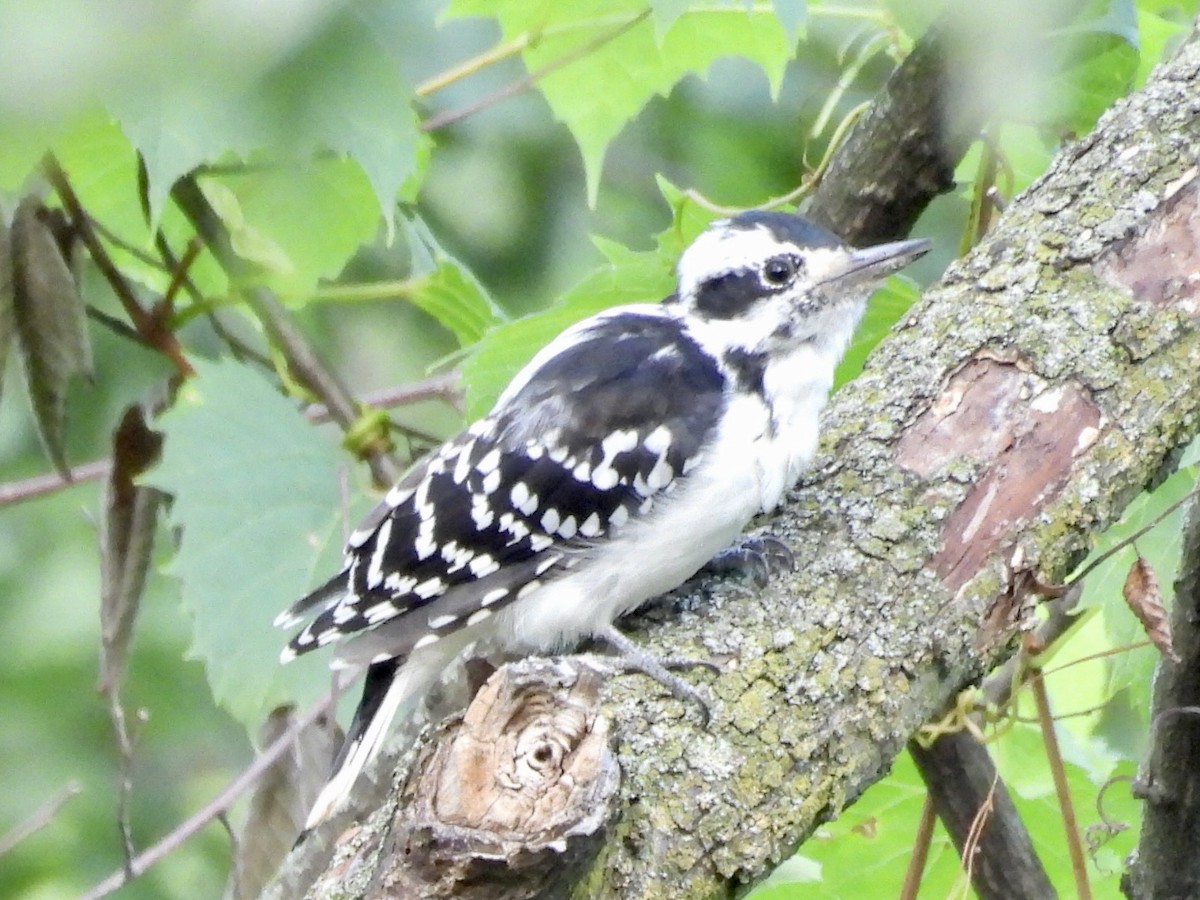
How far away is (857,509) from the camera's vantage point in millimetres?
Answer: 1429

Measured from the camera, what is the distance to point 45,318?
173cm

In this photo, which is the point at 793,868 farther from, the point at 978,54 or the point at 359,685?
the point at 978,54

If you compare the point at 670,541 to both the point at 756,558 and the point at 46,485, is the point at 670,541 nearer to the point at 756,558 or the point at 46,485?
the point at 756,558

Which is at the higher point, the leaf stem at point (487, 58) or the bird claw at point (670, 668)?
the leaf stem at point (487, 58)

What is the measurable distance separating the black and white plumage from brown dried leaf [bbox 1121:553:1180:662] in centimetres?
37

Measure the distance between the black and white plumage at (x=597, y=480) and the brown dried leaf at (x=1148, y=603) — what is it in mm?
367

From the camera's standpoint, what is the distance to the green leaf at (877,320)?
182 centimetres

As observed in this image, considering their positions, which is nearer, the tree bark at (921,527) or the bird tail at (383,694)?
the tree bark at (921,527)

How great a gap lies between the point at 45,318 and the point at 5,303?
5 centimetres

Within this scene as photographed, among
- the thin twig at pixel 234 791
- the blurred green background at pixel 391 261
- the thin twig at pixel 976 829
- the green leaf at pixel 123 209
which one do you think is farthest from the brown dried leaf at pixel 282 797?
the thin twig at pixel 976 829

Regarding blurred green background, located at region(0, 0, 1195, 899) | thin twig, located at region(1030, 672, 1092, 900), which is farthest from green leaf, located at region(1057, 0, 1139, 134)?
thin twig, located at region(1030, 672, 1092, 900)

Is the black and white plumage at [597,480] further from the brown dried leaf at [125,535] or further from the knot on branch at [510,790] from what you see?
the knot on branch at [510,790]

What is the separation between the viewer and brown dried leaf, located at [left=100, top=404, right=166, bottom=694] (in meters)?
1.76

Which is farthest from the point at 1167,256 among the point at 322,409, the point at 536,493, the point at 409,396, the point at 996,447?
the point at 322,409
